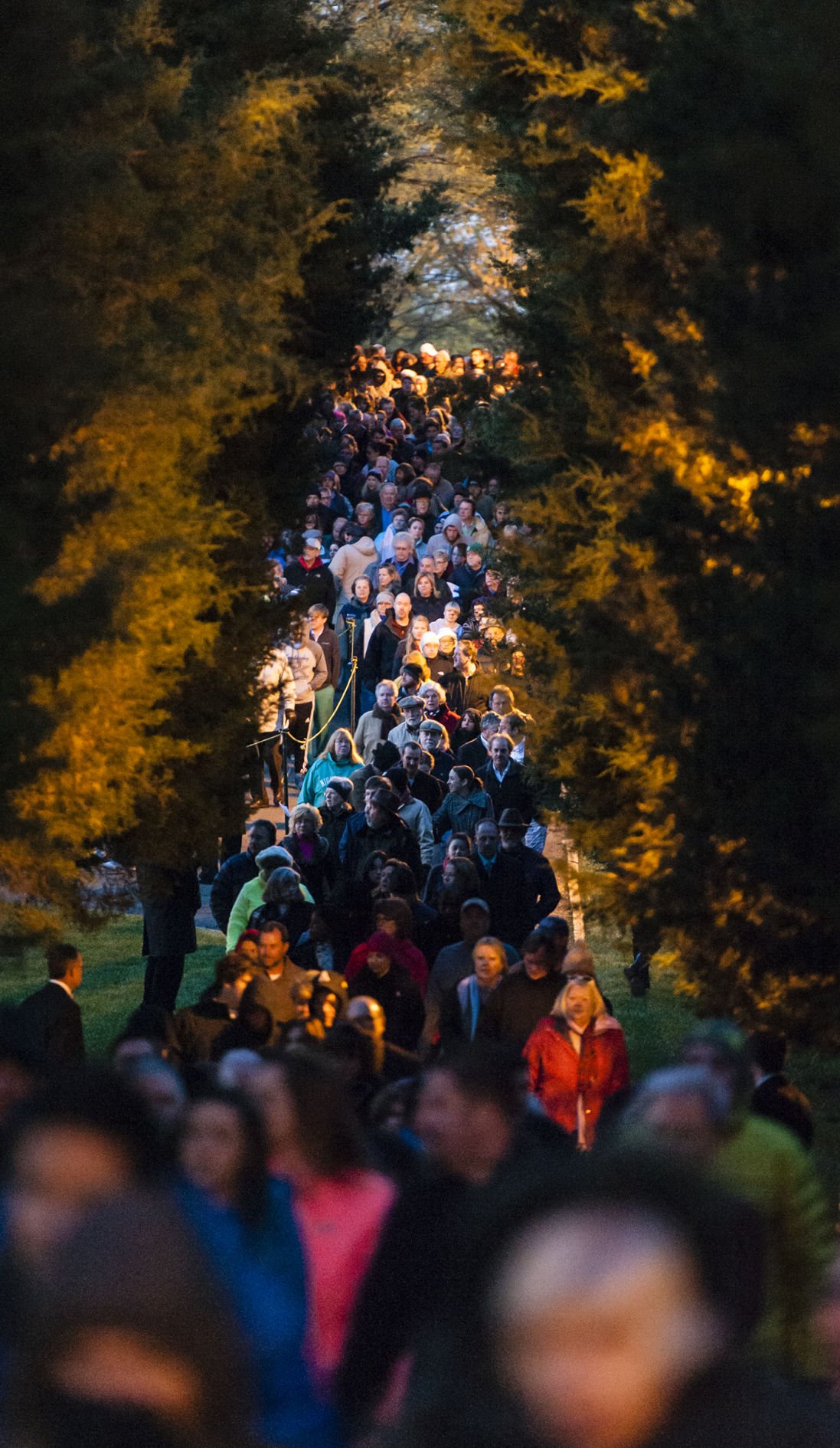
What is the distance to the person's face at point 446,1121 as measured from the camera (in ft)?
16.8

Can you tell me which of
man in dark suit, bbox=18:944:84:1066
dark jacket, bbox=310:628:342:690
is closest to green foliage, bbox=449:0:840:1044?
man in dark suit, bbox=18:944:84:1066

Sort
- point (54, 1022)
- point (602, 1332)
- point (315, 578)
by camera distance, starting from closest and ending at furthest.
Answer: point (602, 1332)
point (54, 1022)
point (315, 578)

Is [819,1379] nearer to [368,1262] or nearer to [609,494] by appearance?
[368,1262]

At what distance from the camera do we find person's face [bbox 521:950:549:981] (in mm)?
10328

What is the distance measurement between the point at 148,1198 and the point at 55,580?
268 inches

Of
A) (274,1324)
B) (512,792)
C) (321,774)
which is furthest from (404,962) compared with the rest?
(274,1324)

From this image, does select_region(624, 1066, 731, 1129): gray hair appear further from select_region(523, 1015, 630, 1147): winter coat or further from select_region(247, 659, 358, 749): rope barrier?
select_region(247, 659, 358, 749): rope barrier

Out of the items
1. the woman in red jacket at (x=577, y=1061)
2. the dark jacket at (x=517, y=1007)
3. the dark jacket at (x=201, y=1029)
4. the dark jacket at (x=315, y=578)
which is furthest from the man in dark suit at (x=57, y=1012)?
the dark jacket at (x=315, y=578)

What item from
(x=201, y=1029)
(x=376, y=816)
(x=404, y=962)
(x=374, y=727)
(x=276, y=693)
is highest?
(x=201, y=1029)

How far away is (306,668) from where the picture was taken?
21.5 metres

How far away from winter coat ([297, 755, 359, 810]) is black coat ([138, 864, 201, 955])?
2799 mm

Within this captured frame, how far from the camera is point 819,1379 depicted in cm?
440

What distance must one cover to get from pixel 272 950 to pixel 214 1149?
583 cm

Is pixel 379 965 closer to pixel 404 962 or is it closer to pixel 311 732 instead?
pixel 404 962
